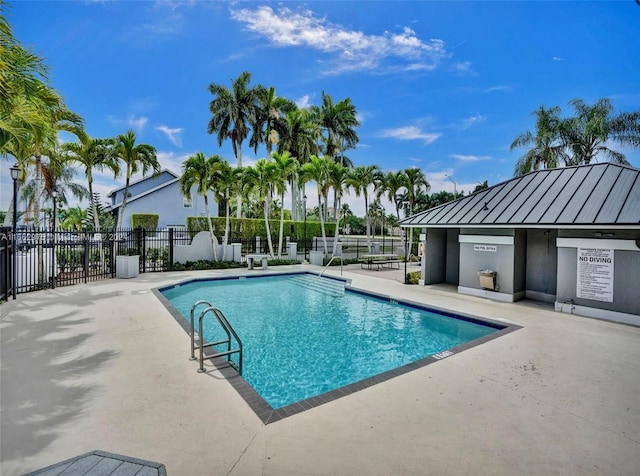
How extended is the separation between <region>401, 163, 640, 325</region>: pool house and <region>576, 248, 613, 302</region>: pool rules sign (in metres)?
0.02

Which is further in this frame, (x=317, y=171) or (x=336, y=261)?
(x=336, y=261)

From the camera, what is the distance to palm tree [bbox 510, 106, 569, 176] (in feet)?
83.0

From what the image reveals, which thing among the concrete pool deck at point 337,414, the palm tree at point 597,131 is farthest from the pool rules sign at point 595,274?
the palm tree at point 597,131

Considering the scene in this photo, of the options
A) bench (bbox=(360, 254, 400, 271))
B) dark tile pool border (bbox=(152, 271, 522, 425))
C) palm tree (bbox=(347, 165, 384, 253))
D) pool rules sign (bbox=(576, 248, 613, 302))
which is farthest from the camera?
palm tree (bbox=(347, 165, 384, 253))

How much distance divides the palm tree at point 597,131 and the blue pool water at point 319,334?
23848mm

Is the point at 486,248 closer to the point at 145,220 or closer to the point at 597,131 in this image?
the point at 597,131

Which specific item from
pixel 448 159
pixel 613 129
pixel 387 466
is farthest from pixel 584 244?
pixel 448 159

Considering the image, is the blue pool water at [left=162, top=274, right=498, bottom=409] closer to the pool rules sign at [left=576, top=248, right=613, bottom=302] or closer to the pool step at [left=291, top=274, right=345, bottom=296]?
the pool step at [left=291, top=274, right=345, bottom=296]

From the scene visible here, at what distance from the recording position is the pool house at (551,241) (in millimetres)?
8031

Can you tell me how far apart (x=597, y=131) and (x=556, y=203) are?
20.1m

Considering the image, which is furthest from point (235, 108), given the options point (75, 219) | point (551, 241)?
point (551, 241)

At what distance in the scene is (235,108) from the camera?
29422 millimetres

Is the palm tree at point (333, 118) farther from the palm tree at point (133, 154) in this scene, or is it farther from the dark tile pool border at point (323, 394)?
the dark tile pool border at point (323, 394)

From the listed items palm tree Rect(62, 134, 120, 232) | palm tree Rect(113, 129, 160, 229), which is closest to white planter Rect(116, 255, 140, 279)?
palm tree Rect(113, 129, 160, 229)
